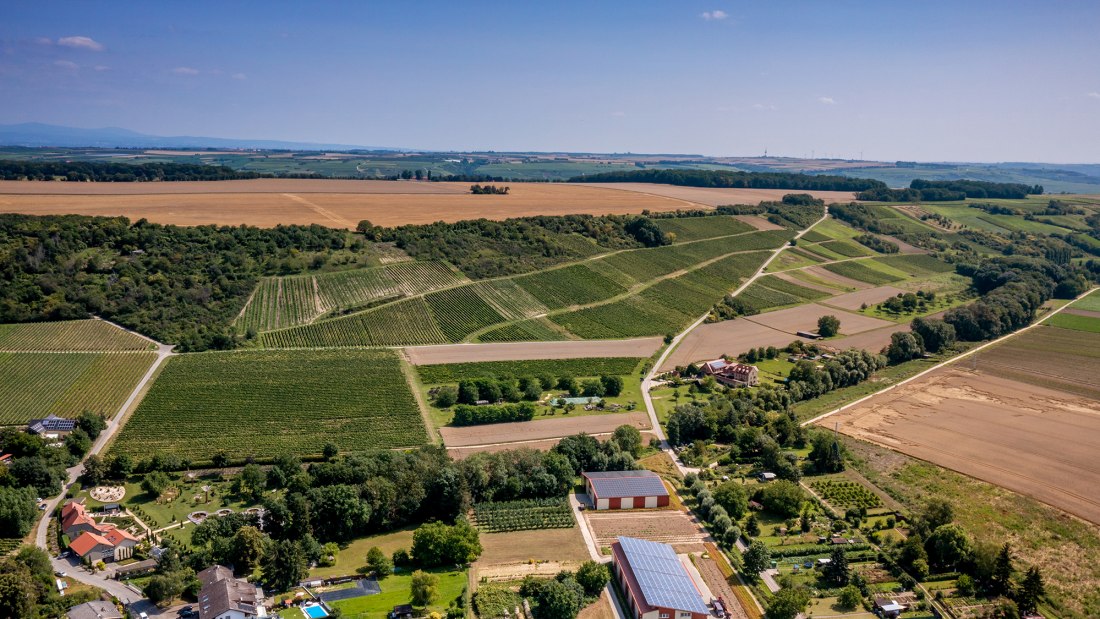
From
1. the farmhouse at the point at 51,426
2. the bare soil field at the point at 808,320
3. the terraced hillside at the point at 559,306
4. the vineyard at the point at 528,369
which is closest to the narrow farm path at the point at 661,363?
the terraced hillside at the point at 559,306

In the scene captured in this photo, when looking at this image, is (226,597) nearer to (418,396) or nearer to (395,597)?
(395,597)

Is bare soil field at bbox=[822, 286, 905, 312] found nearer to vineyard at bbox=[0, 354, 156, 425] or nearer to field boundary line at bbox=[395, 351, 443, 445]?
field boundary line at bbox=[395, 351, 443, 445]

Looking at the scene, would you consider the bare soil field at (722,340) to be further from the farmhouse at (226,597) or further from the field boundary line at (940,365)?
the farmhouse at (226,597)

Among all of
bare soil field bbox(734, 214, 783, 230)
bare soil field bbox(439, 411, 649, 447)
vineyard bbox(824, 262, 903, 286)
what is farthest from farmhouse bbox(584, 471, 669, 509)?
bare soil field bbox(734, 214, 783, 230)

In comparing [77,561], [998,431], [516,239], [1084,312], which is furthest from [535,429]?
[1084,312]

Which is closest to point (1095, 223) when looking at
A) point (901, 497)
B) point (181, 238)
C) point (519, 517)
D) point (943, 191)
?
point (943, 191)

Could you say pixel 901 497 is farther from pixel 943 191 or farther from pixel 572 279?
pixel 943 191
